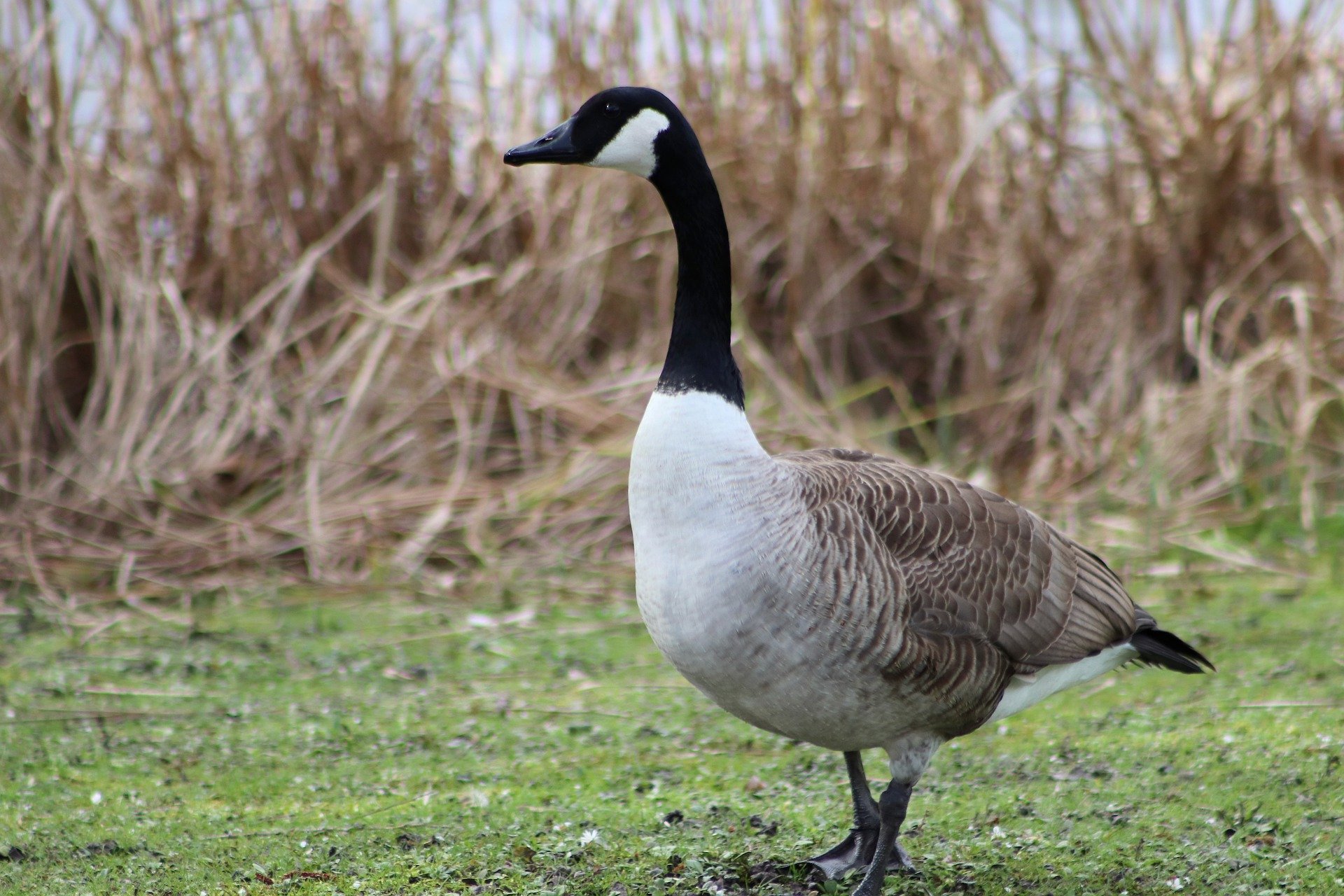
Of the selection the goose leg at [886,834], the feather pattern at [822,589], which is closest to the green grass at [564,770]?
the goose leg at [886,834]

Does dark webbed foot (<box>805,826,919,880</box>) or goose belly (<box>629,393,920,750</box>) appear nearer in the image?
goose belly (<box>629,393,920,750</box>)

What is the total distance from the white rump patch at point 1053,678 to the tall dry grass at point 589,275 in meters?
2.44

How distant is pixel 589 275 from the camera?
25.3ft

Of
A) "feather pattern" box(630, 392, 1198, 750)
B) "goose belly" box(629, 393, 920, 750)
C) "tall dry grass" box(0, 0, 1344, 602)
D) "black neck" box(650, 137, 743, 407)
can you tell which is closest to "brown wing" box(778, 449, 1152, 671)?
"feather pattern" box(630, 392, 1198, 750)

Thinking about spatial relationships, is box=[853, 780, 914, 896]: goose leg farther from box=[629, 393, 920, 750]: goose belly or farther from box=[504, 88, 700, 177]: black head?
box=[504, 88, 700, 177]: black head

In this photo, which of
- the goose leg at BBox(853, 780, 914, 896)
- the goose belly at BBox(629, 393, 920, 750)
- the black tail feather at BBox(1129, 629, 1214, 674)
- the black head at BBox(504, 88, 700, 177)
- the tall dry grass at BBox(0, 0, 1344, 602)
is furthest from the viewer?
the tall dry grass at BBox(0, 0, 1344, 602)

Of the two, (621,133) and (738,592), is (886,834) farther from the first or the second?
(621,133)

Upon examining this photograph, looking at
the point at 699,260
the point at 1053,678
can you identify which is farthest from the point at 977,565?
the point at 699,260

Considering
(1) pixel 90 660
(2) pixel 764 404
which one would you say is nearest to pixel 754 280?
(2) pixel 764 404

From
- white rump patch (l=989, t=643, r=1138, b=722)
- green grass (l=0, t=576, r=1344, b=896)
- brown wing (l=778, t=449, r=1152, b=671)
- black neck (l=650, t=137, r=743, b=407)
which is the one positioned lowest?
green grass (l=0, t=576, r=1344, b=896)

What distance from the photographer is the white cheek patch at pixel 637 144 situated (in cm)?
356

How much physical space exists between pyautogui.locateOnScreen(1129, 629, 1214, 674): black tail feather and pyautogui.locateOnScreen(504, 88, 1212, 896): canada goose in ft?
0.49

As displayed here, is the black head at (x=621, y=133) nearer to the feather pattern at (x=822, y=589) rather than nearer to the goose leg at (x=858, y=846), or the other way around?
the feather pattern at (x=822, y=589)

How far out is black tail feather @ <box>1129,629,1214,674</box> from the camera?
3.96 metres
